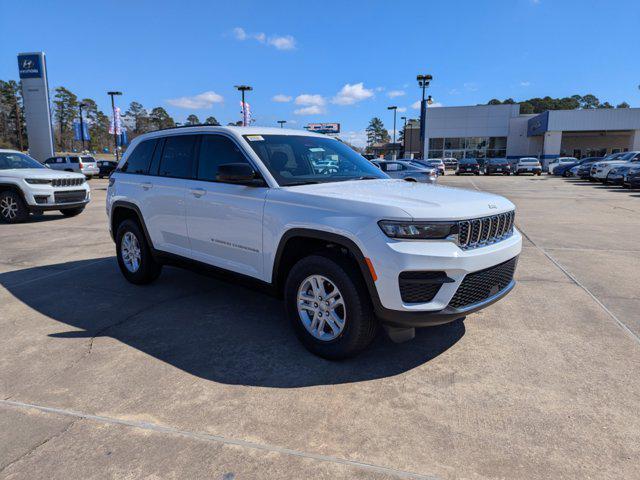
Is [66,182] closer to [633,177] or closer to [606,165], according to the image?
[633,177]

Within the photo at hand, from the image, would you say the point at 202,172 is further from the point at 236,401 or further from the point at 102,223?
the point at 102,223

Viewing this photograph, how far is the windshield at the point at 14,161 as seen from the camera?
11000mm

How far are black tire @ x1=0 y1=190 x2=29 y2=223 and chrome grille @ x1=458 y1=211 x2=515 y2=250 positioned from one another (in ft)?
36.1

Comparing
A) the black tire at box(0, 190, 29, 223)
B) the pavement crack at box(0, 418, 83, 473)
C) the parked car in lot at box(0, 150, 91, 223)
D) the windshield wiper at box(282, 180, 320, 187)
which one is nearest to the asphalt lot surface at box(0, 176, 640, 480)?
the pavement crack at box(0, 418, 83, 473)

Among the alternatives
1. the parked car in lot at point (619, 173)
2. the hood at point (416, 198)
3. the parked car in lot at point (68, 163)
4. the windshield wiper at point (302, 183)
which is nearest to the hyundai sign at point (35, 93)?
the parked car in lot at point (68, 163)

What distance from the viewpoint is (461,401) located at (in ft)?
A: 9.88

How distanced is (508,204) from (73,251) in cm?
Result: 702

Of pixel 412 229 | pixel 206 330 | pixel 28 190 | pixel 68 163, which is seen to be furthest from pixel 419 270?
pixel 68 163

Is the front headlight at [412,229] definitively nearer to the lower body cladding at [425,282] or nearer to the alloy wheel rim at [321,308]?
the lower body cladding at [425,282]

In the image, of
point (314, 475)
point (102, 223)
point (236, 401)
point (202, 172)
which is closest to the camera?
point (314, 475)

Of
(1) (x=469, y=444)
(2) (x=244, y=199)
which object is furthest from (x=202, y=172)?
(1) (x=469, y=444)

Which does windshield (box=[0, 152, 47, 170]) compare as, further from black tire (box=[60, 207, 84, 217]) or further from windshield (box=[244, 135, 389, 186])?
windshield (box=[244, 135, 389, 186])

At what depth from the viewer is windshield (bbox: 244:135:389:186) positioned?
4.08 meters

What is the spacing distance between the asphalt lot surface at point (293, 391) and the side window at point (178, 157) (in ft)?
4.67
